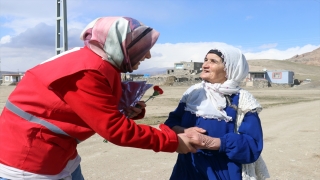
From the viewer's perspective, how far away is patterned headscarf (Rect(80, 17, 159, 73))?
73.5 inches

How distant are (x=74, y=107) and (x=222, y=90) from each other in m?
1.10

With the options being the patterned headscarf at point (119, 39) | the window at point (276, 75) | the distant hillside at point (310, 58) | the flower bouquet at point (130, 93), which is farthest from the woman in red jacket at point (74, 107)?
the distant hillside at point (310, 58)

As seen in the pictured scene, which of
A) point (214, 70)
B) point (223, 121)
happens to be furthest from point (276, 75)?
point (223, 121)

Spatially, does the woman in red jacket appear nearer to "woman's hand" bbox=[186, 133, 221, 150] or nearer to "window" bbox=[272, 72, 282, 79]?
"woman's hand" bbox=[186, 133, 221, 150]

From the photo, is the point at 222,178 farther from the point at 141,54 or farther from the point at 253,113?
the point at 141,54

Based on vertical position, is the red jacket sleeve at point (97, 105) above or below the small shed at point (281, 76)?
above

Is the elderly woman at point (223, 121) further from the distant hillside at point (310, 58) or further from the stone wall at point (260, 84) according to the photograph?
the distant hillside at point (310, 58)

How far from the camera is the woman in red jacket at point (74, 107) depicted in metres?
1.77

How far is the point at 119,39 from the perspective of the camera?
6.17 feet

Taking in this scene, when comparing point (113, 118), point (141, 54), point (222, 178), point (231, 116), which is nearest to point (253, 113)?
point (231, 116)

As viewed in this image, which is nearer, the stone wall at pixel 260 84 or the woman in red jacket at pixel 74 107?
the woman in red jacket at pixel 74 107

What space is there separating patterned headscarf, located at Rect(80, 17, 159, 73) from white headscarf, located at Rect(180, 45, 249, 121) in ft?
2.31

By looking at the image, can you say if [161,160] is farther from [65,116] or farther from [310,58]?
[310,58]

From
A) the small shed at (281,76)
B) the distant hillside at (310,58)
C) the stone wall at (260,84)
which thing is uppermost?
the distant hillside at (310,58)
